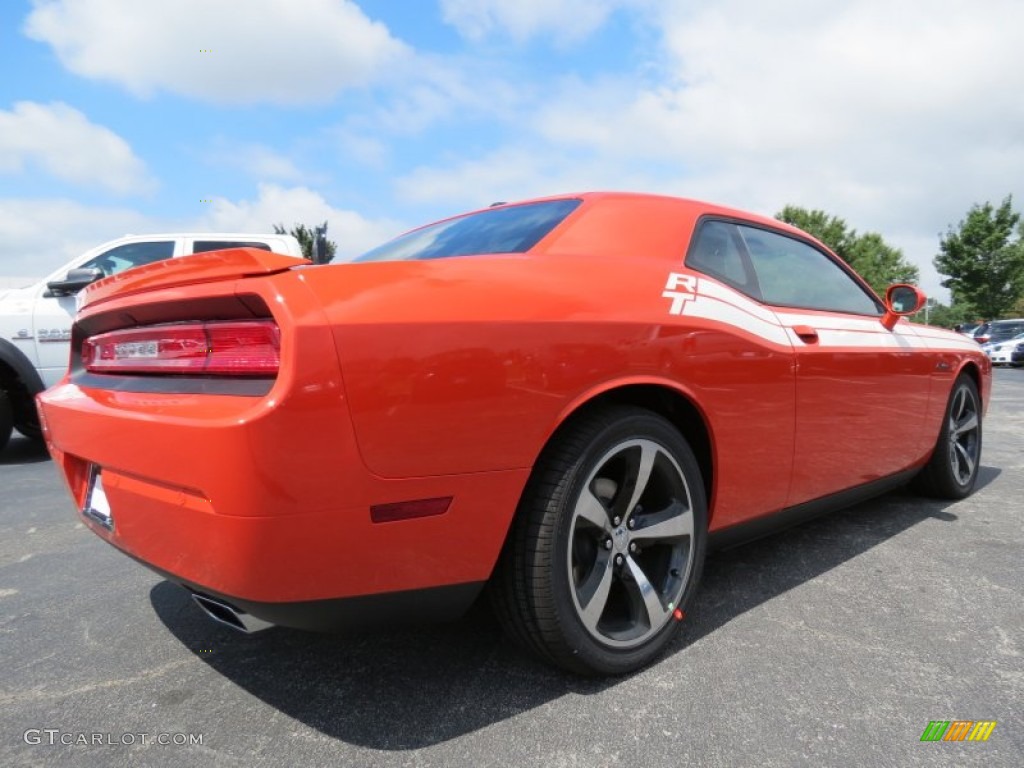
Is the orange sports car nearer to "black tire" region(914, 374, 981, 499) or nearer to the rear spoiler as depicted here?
the rear spoiler

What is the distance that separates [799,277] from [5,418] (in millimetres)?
6121

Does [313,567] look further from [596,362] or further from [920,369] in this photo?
[920,369]

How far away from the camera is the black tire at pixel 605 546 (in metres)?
1.68

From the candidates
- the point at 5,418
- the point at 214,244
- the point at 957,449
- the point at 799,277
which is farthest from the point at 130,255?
the point at 957,449

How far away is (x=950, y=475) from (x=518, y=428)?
3251 mm

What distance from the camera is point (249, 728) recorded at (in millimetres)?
1635

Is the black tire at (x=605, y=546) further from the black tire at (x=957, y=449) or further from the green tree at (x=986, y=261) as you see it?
the green tree at (x=986, y=261)

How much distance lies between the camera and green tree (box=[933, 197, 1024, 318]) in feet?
103

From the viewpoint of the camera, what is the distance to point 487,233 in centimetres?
230

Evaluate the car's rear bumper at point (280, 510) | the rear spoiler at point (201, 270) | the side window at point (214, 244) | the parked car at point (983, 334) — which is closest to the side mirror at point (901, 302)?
the car's rear bumper at point (280, 510)

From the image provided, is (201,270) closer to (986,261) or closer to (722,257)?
(722,257)

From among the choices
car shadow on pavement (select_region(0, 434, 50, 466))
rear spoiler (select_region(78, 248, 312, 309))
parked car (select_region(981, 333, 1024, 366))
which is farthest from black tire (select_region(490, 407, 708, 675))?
parked car (select_region(981, 333, 1024, 366))

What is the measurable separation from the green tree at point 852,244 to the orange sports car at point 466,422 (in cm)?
4403

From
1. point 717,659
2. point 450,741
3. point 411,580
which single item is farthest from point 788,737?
point 411,580
